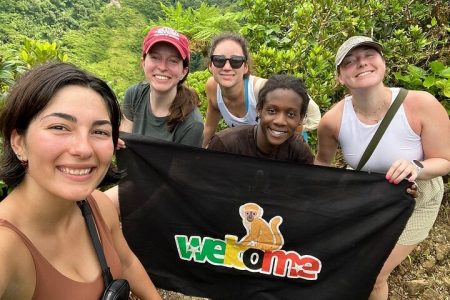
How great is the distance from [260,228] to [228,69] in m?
1.11

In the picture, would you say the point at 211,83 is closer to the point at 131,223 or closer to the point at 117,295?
the point at 131,223

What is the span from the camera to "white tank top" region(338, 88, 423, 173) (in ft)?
6.56

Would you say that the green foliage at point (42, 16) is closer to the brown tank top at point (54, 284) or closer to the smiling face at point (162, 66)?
the smiling face at point (162, 66)

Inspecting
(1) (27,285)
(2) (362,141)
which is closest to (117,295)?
(1) (27,285)

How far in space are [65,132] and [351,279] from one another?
1631mm

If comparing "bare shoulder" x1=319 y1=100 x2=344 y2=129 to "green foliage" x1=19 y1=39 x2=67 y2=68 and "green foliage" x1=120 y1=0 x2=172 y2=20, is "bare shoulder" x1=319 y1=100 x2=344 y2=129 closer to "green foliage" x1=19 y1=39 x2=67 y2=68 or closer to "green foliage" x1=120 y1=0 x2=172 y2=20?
"green foliage" x1=19 y1=39 x2=67 y2=68

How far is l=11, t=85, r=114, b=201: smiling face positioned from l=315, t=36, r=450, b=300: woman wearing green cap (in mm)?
1365

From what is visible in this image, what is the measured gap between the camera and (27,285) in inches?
43.2

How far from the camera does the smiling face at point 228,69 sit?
2.60 metres

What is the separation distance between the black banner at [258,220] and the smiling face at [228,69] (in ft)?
2.42

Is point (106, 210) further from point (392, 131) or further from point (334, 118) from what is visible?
point (392, 131)

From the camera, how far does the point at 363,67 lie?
2.03 metres

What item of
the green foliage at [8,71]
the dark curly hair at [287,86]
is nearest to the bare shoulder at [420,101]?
the dark curly hair at [287,86]

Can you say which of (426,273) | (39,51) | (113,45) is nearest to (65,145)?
(39,51)
